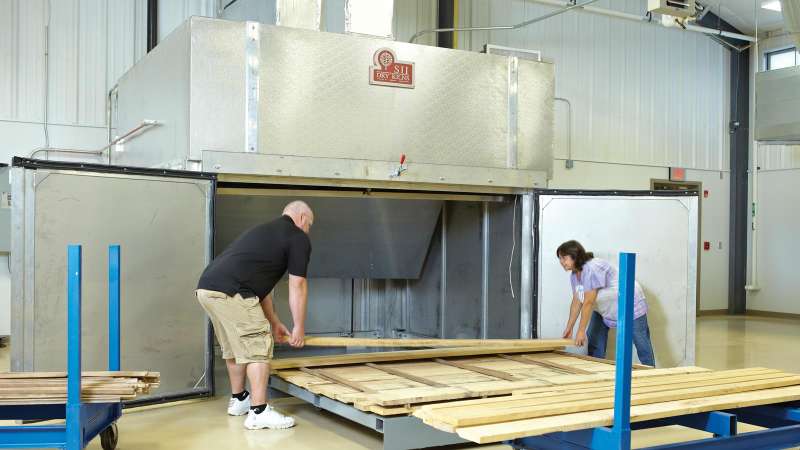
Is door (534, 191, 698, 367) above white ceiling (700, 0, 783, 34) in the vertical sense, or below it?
below

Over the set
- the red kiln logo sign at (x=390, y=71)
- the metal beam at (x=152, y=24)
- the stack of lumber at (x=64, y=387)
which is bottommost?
the stack of lumber at (x=64, y=387)

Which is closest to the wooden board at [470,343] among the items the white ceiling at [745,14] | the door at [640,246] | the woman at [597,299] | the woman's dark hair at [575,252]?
the woman at [597,299]

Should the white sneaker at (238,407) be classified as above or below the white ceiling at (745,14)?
below

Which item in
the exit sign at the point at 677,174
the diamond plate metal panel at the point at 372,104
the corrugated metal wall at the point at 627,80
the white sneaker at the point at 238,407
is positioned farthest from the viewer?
the exit sign at the point at 677,174

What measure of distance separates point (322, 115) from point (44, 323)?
2.81m

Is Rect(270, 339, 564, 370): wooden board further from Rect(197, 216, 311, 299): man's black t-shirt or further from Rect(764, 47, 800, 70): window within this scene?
Rect(764, 47, 800, 70): window

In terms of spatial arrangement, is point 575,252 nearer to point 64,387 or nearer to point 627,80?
point 64,387

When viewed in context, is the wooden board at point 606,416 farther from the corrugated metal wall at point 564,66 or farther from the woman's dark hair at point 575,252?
the corrugated metal wall at point 564,66

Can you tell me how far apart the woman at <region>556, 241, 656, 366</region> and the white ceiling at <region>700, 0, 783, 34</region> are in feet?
28.9

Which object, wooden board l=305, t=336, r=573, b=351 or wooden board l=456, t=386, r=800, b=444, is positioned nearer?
wooden board l=456, t=386, r=800, b=444

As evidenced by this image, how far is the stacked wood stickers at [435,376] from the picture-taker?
5023 mm

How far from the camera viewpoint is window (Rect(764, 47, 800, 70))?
14.4 meters

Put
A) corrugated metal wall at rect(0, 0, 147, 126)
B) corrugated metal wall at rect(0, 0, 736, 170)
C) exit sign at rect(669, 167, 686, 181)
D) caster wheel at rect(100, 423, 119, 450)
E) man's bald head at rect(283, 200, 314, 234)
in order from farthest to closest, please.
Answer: exit sign at rect(669, 167, 686, 181), corrugated metal wall at rect(0, 0, 736, 170), corrugated metal wall at rect(0, 0, 147, 126), man's bald head at rect(283, 200, 314, 234), caster wheel at rect(100, 423, 119, 450)

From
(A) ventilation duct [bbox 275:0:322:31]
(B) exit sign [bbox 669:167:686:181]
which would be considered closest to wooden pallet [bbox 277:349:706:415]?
(A) ventilation duct [bbox 275:0:322:31]
